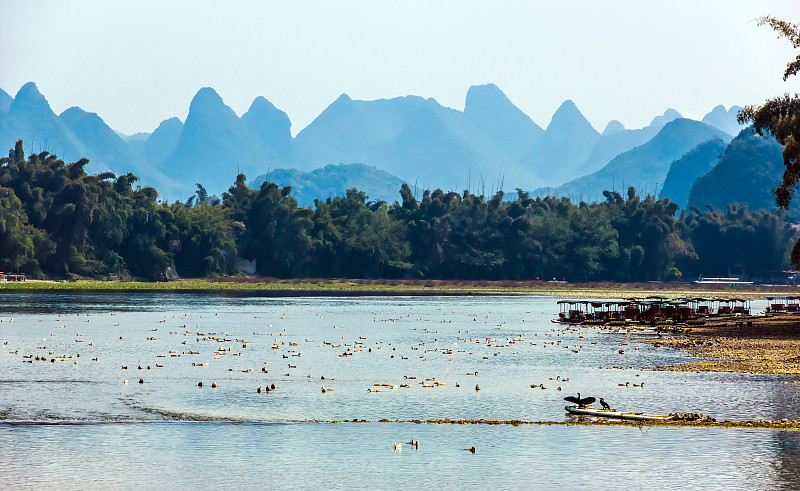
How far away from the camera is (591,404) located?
38438 mm

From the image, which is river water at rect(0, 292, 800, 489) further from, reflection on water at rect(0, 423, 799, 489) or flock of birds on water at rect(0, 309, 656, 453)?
flock of birds on water at rect(0, 309, 656, 453)

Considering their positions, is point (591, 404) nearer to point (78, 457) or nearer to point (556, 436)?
point (556, 436)

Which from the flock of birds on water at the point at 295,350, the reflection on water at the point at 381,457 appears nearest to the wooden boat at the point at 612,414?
the flock of birds on water at the point at 295,350

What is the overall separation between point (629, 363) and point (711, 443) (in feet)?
82.4

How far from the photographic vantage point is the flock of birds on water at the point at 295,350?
4709 cm

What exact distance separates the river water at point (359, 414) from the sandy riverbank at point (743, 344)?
2.58 meters

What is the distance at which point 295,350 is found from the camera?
64.0 meters

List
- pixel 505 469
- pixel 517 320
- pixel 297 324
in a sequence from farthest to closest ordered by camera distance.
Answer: pixel 517 320 < pixel 297 324 < pixel 505 469

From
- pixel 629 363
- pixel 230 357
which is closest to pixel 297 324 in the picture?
pixel 230 357

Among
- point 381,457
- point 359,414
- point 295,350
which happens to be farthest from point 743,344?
point 381,457

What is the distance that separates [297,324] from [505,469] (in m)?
66.1

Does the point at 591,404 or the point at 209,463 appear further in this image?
the point at 591,404

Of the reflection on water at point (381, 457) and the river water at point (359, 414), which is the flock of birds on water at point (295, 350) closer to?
the river water at point (359, 414)

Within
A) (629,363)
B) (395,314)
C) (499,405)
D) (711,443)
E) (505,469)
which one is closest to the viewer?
(505,469)
